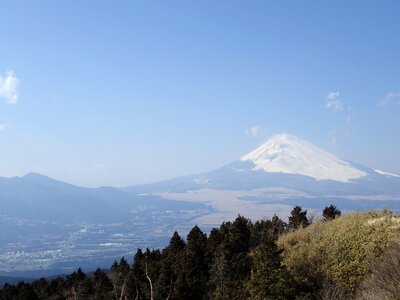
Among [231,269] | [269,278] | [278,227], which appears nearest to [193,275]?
Answer: [231,269]

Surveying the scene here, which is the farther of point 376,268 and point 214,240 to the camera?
point 214,240

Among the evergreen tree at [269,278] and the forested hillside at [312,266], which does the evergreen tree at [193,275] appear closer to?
the forested hillside at [312,266]

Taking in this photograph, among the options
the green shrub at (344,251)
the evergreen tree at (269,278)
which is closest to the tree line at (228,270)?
the evergreen tree at (269,278)

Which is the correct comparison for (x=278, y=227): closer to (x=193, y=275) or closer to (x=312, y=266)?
(x=193, y=275)

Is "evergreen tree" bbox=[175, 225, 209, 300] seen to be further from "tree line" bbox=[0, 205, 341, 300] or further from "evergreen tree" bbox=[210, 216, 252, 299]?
"evergreen tree" bbox=[210, 216, 252, 299]

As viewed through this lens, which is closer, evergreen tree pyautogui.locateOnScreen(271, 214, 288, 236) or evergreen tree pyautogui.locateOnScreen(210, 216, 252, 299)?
evergreen tree pyautogui.locateOnScreen(210, 216, 252, 299)

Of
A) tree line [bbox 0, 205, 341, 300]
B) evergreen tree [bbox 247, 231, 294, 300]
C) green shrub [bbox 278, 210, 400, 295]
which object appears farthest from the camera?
tree line [bbox 0, 205, 341, 300]

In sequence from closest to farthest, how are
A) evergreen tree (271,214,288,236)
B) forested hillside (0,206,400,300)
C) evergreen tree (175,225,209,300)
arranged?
forested hillside (0,206,400,300) → evergreen tree (175,225,209,300) → evergreen tree (271,214,288,236)

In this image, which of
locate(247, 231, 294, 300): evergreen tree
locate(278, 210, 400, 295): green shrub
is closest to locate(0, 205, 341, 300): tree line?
locate(247, 231, 294, 300): evergreen tree

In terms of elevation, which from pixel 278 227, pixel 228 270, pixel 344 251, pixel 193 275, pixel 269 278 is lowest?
pixel 193 275

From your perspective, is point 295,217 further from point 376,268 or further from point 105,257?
point 105,257

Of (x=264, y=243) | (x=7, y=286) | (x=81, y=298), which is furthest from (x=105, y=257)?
(x=264, y=243)
